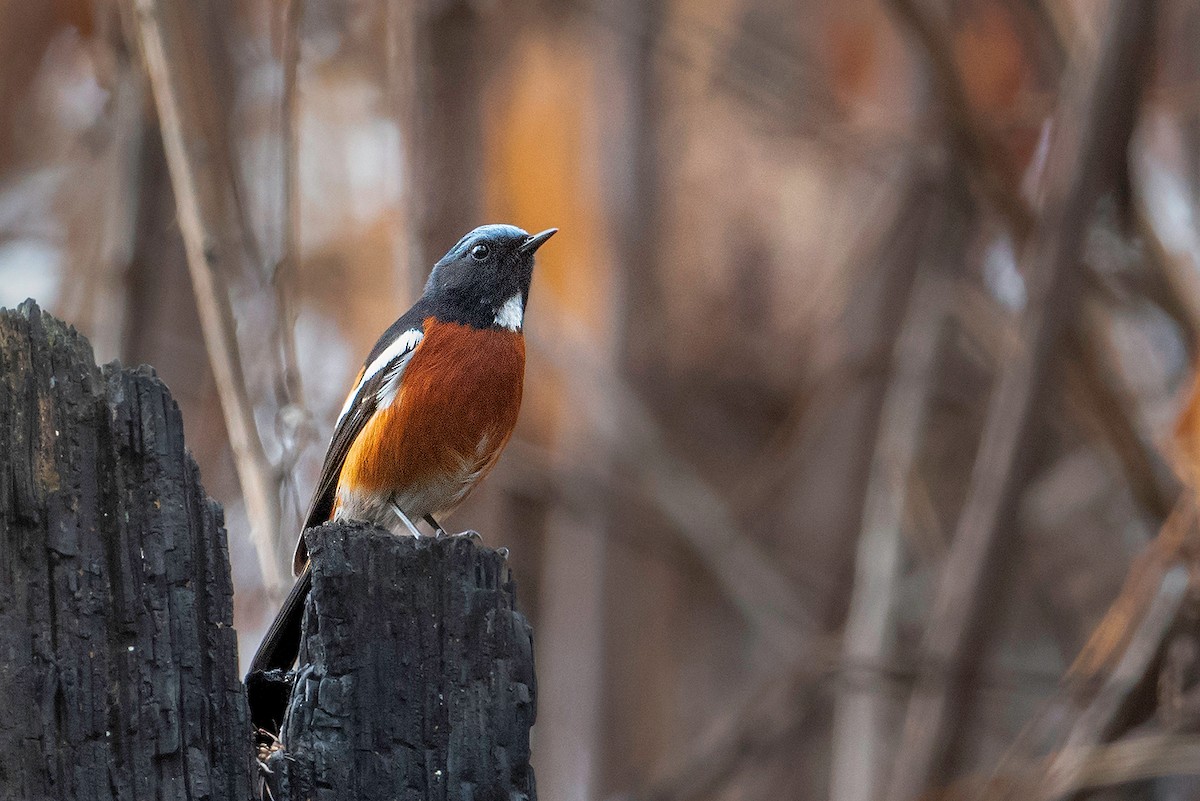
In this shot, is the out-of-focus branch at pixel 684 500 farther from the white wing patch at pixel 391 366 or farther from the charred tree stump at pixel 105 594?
the charred tree stump at pixel 105 594

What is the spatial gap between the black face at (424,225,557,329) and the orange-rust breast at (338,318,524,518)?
170mm

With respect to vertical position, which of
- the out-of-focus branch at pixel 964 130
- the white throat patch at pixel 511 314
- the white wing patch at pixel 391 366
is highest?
the out-of-focus branch at pixel 964 130

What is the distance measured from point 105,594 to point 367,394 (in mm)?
2833

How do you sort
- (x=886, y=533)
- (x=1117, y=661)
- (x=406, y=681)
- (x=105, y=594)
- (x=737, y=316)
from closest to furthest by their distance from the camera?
(x=105, y=594) < (x=406, y=681) < (x=1117, y=661) < (x=886, y=533) < (x=737, y=316)

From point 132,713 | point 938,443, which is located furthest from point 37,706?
point 938,443

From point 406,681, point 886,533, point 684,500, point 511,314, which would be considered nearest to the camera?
point 406,681

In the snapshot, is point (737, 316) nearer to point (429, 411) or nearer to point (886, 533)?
point (886, 533)

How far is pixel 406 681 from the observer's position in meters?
2.26

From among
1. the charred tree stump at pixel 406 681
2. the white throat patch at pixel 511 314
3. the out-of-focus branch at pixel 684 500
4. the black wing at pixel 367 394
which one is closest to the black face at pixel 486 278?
the white throat patch at pixel 511 314

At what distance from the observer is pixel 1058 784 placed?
530 cm

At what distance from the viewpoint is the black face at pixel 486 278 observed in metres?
4.95

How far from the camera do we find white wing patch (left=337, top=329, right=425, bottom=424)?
4.75 meters

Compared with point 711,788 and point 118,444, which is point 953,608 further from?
point 118,444

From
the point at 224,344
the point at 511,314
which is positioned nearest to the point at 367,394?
the point at 511,314
